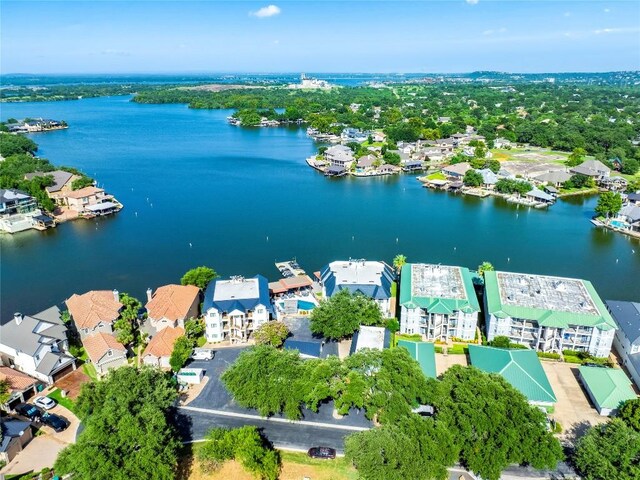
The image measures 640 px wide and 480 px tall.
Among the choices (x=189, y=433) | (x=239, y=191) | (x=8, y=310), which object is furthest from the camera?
(x=239, y=191)

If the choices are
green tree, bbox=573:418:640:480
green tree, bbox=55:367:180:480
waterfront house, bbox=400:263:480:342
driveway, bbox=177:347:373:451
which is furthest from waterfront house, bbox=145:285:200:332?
green tree, bbox=573:418:640:480

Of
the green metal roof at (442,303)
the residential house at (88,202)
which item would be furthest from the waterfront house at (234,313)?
the residential house at (88,202)

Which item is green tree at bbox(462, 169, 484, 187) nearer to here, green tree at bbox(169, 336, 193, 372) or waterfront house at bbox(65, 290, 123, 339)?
green tree at bbox(169, 336, 193, 372)

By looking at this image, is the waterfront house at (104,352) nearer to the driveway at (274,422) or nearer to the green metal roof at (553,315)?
the driveway at (274,422)

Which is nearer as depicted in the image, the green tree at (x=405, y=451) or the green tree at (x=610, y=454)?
the green tree at (x=405, y=451)

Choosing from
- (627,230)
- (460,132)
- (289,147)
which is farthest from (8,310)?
(460,132)

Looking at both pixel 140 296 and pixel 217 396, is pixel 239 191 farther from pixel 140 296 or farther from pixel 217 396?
pixel 217 396
